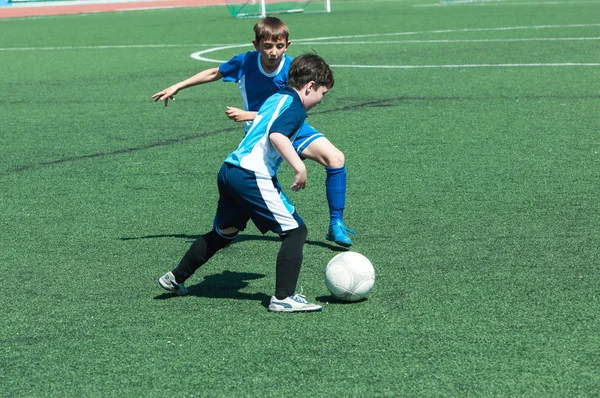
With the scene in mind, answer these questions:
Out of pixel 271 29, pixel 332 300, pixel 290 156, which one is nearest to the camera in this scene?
pixel 290 156

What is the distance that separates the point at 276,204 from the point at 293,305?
19.3 inches

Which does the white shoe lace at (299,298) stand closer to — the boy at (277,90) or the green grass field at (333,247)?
the green grass field at (333,247)

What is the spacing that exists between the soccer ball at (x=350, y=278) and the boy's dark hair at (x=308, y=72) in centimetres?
89

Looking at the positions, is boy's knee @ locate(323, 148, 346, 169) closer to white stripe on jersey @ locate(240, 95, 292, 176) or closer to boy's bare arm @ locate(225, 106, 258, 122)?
boy's bare arm @ locate(225, 106, 258, 122)

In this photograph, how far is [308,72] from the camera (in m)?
4.79

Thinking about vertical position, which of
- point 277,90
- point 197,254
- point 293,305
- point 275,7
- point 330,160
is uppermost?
point 277,90

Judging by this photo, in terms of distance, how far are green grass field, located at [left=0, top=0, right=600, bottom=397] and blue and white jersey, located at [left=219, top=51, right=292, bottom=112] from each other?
89 centimetres

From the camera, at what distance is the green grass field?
395 centimetres

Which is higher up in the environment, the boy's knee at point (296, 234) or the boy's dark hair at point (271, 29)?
the boy's dark hair at point (271, 29)

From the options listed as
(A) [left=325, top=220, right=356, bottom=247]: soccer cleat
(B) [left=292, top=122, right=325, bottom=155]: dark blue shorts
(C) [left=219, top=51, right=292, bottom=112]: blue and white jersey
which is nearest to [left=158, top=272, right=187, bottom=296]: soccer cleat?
(A) [left=325, top=220, right=356, bottom=247]: soccer cleat

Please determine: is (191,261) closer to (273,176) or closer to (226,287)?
(226,287)

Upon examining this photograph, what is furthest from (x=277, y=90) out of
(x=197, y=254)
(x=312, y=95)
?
(x=197, y=254)

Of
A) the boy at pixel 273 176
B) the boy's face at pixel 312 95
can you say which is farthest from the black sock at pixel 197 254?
the boy's face at pixel 312 95

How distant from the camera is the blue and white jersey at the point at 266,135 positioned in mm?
4715
